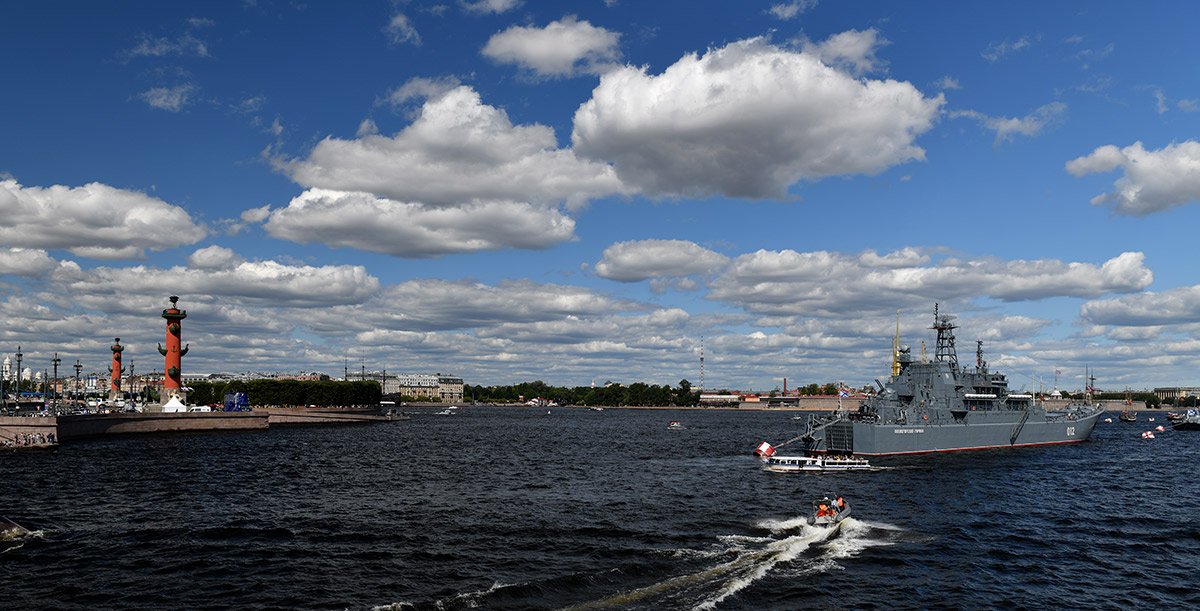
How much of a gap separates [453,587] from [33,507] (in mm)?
38305

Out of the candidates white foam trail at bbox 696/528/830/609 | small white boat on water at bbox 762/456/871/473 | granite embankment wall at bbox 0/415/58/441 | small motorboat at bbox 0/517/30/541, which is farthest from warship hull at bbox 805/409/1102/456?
granite embankment wall at bbox 0/415/58/441

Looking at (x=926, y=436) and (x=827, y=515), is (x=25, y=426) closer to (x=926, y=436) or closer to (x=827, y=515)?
(x=827, y=515)

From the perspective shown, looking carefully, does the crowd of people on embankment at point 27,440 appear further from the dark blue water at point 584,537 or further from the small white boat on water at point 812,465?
the small white boat on water at point 812,465

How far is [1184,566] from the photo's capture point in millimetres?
41688

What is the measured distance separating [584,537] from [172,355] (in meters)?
148

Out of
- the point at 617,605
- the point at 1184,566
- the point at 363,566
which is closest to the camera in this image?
the point at 617,605

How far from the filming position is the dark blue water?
34.4 metres

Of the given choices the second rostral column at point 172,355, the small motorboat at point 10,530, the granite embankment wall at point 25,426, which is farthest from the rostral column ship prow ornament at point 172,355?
the small motorboat at point 10,530

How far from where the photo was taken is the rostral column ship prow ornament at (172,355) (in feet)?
537

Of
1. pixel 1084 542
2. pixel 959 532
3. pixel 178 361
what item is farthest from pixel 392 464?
pixel 178 361

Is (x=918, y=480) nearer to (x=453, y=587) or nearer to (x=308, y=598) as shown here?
(x=453, y=587)

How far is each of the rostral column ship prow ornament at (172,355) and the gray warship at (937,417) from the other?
128m

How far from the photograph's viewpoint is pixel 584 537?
148 feet

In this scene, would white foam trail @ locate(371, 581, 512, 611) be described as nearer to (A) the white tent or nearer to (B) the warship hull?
(B) the warship hull
